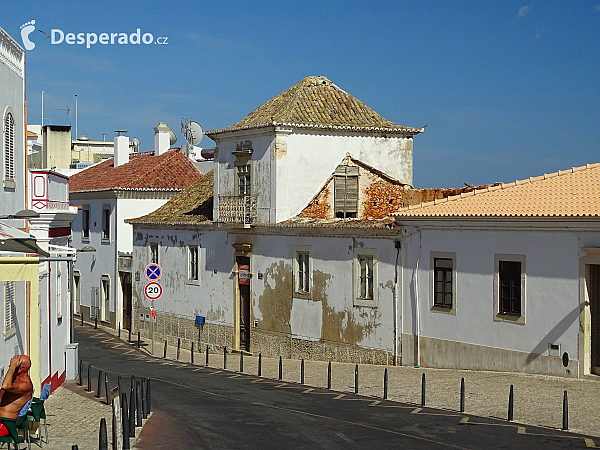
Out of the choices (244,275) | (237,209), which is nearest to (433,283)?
(244,275)

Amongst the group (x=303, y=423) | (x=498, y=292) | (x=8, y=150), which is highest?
(x=8, y=150)

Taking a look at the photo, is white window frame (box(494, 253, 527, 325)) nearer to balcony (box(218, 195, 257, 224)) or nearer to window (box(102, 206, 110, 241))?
balcony (box(218, 195, 257, 224))

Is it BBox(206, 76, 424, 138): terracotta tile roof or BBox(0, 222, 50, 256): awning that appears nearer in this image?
BBox(0, 222, 50, 256): awning

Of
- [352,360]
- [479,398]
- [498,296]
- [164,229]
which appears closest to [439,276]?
[498,296]

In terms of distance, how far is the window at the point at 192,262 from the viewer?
35.1m

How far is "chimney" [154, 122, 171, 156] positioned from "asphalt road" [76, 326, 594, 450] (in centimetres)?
2807

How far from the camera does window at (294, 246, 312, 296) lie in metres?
28.9

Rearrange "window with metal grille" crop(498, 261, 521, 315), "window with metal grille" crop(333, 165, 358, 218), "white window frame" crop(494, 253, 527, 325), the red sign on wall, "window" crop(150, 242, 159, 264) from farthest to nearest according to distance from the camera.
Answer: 1. "window" crop(150, 242, 159, 264)
2. the red sign on wall
3. "window with metal grille" crop(333, 165, 358, 218)
4. "window with metal grille" crop(498, 261, 521, 315)
5. "white window frame" crop(494, 253, 527, 325)

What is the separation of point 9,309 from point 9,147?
3.09 meters

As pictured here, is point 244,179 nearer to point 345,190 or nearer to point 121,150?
point 345,190

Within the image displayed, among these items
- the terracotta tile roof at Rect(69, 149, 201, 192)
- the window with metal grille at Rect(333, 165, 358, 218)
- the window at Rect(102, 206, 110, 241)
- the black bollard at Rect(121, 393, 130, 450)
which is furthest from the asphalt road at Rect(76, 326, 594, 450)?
the window at Rect(102, 206, 110, 241)

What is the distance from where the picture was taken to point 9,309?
53.8ft

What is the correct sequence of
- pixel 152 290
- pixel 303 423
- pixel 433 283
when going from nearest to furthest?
pixel 303 423
pixel 433 283
pixel 152 290

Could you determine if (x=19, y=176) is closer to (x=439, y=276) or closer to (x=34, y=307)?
(x=34, y=307)
